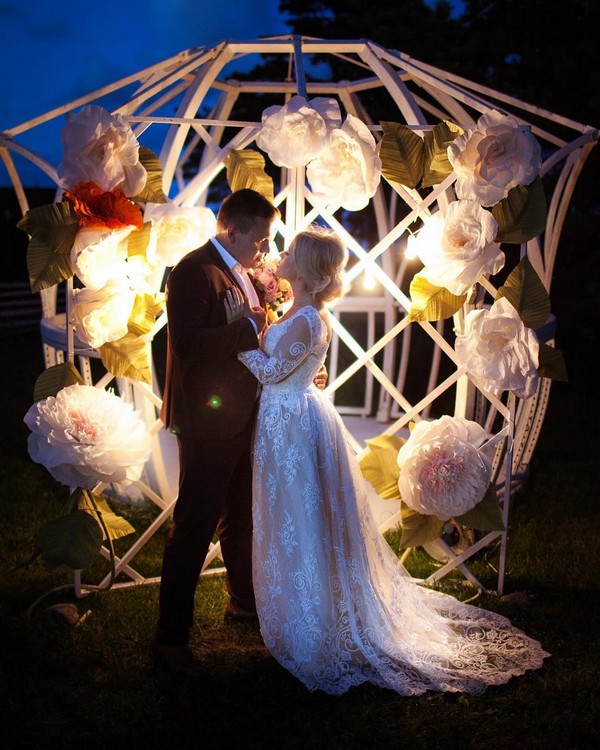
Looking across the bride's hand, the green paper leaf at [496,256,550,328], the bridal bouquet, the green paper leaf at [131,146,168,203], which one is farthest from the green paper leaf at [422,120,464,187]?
the green paper leaf at [131,146,168,203]

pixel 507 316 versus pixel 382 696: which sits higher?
pixel 507 316

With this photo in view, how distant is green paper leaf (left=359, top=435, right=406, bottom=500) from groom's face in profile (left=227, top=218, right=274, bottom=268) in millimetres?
1124

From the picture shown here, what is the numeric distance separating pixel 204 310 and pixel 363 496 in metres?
1.05

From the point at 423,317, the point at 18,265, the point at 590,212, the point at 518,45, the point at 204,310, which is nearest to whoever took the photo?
the point at 204,310

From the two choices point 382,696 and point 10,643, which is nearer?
point 382,696

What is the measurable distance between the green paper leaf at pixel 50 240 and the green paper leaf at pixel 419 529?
1884mm

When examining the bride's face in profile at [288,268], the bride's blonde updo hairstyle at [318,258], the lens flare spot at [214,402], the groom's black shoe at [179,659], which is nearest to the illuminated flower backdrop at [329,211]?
the bride's face in profile at [288,268]

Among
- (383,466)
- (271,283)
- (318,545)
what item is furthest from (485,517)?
(271,283)

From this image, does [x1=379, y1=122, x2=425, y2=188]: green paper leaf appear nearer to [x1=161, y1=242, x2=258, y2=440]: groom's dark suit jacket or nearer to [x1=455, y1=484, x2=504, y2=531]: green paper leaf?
[x1=161, y1=242, x2=258, y2=440]: groom's dark suit jacket

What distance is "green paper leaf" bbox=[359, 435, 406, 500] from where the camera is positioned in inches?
157

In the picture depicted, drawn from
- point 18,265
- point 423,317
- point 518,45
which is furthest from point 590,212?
point 18,265

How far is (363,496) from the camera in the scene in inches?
142

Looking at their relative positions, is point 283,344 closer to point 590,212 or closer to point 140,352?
point 140,352

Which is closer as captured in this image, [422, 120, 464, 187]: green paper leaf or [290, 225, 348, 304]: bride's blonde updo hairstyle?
[290, 225, 348, 304]: bride's blonde updo hairstyle
